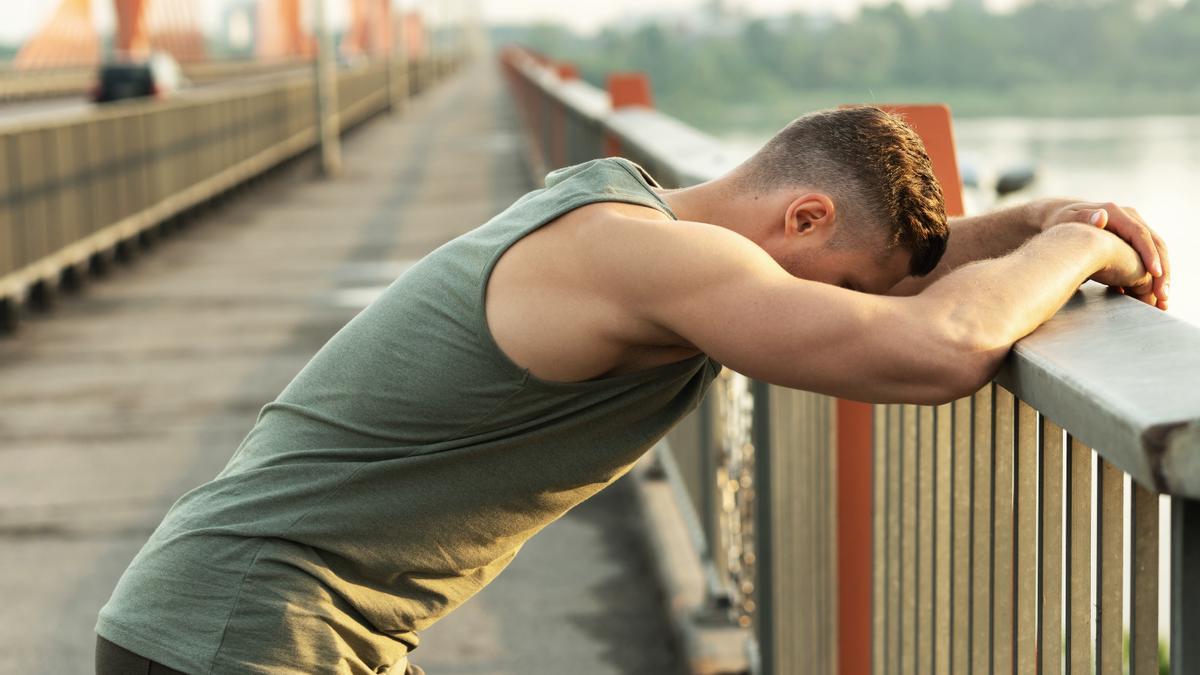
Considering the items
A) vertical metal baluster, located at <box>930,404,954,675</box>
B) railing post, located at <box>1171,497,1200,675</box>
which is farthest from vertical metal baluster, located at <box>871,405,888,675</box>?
railing post, located at <box>1171,497,1200,675</box>

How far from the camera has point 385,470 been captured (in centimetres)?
218

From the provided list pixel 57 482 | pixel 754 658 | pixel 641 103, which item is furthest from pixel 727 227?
pixel 641 103

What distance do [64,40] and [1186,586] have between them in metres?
72.2

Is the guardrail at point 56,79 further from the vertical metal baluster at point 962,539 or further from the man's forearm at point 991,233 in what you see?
the vertical metal baluster at point 962,539

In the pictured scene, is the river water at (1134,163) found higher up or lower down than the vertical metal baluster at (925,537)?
lower down

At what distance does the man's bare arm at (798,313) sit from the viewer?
1.98 m

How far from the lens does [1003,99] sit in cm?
2714

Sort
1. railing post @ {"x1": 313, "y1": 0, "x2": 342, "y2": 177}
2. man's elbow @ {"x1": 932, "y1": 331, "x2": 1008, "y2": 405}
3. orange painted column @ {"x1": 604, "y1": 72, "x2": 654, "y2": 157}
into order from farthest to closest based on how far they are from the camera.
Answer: railing post @ {"x1": 313, "y1": 0, "x2": 342, "y2": 177} → orange painted column @ {"x1": 604, "y1": 72, "x2": 654, "y2": 157} → man's elbow @ {"x1": 932, "y1": 331, "x2": 1008, "y2": 405}

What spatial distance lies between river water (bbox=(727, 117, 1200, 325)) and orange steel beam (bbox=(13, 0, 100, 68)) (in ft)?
177

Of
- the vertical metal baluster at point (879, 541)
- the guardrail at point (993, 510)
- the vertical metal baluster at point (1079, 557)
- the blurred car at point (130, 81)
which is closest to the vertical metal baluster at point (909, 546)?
the guardrail at point (993, 510)

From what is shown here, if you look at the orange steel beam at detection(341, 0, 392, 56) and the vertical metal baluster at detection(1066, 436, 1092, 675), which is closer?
the vertical metal baluster at detection(1066, 436, 1092, 675)

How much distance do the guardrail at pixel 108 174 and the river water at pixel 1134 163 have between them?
476 centimetres

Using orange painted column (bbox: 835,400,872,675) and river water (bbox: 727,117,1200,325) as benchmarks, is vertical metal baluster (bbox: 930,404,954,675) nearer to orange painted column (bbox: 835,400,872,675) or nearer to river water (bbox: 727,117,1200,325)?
orange painted column (bbox: 835,400,872,675)

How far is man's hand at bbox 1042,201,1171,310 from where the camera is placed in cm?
223
